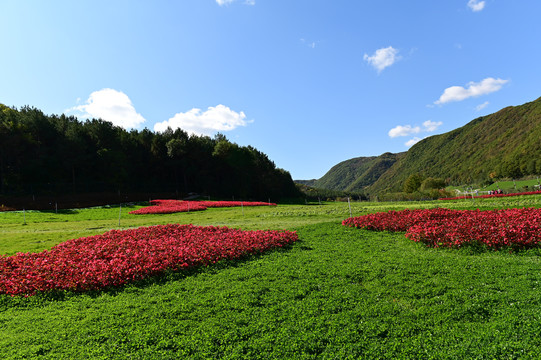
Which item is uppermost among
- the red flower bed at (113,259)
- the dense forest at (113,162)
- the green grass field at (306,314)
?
the dense forest at (113,162)

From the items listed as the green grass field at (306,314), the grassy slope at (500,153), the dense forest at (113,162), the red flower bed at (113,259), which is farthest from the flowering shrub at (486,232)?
the grassy slope at (500,153)

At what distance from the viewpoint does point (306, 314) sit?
18.2 feet

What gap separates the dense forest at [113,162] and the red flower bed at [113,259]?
131 feet

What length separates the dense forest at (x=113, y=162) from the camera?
44.3m

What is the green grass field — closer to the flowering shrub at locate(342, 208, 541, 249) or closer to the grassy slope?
the flowering shrub at locate(342, 208, 541, 249)

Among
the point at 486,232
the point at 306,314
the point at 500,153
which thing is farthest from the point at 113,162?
the point at 500,153

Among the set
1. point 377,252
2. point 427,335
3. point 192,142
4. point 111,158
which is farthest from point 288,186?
point 427,335

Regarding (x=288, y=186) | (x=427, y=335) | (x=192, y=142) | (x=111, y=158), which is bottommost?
(x=427, y=335)

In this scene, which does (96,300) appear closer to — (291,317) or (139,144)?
(291,317)

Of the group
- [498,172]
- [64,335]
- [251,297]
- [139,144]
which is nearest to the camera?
[64,335]

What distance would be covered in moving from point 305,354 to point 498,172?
463 feet

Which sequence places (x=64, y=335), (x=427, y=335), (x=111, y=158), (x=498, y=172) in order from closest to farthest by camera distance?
(x=427, y=335)
(x=64, y=335)
(x=111, y=158)
(x=498, y=172)

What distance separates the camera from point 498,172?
4355 inches

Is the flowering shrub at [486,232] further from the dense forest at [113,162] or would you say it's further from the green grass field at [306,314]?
the dense forest at [113,162]
